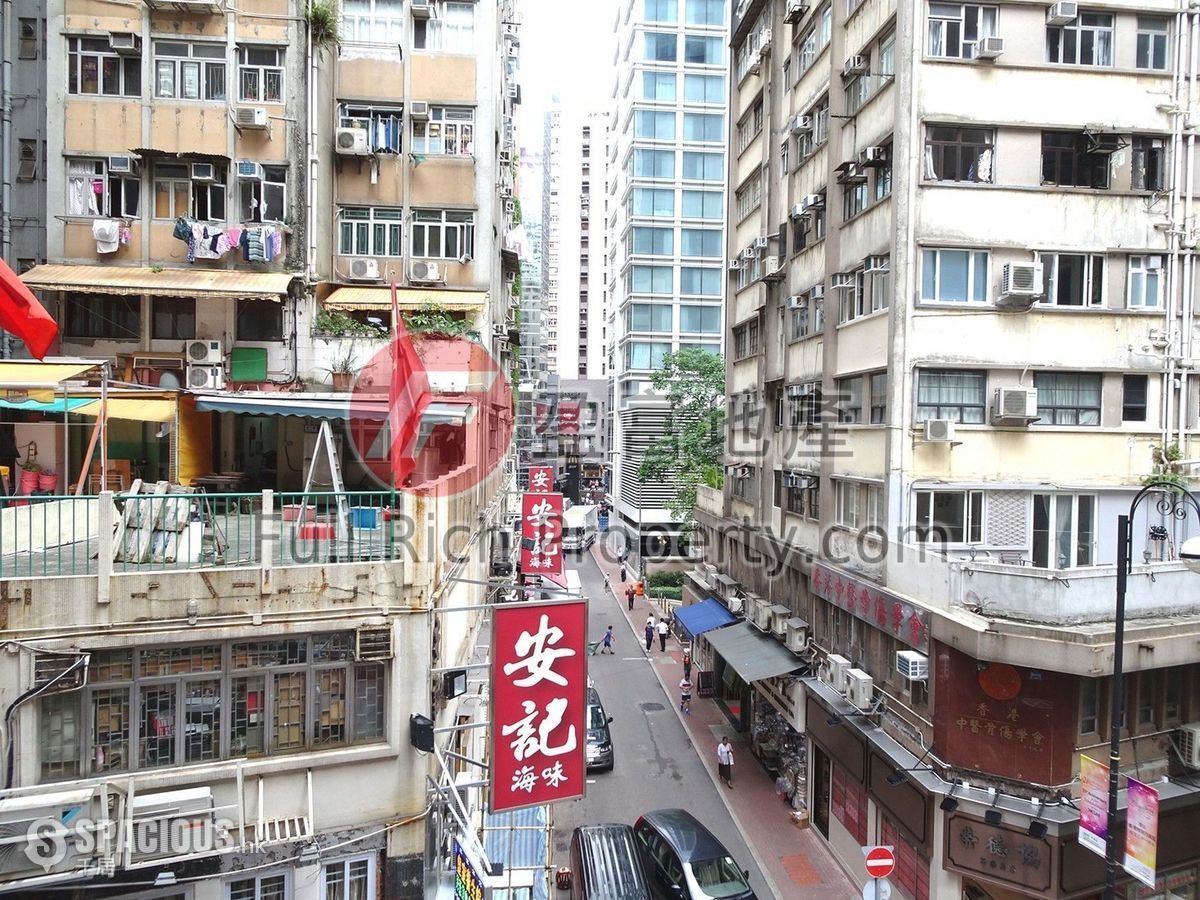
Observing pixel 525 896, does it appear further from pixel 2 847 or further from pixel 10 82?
pixel 10 82

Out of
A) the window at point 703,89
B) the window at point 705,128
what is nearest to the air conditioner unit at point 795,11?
the window at point 705,128

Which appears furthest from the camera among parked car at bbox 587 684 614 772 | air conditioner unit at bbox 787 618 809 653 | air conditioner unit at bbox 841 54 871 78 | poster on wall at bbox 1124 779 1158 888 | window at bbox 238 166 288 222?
parked car at bbox 587 684 614 772

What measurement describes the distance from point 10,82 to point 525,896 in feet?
65.7

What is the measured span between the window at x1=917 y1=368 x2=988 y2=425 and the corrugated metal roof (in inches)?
387

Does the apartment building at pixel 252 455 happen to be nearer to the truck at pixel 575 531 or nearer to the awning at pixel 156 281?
the awning at pixel 156 281

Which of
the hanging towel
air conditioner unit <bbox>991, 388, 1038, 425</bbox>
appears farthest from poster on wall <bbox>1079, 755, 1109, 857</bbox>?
the hanging towel

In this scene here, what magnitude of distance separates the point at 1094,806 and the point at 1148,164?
11.3 m

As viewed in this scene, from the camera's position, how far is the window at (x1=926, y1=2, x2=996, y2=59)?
43.5 feet

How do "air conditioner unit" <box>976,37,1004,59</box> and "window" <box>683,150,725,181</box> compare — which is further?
"window" <box>683,150,725,181</box>

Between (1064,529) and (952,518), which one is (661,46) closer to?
(952,518)

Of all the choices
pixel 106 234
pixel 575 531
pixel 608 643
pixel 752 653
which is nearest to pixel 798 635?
pixel 752 653

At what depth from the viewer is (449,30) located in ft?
57.5

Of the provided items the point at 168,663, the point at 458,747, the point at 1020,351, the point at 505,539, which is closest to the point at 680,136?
the point at 505,539

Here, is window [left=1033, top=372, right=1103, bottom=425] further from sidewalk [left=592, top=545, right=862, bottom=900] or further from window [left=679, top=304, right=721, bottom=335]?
A: window [left=679, top=304, right=721, bottom=335]
